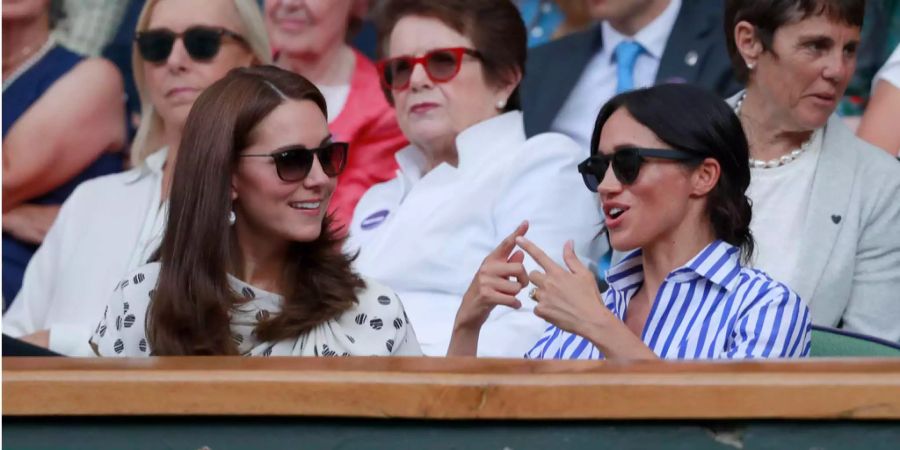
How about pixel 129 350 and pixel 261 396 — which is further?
pixel 129 350

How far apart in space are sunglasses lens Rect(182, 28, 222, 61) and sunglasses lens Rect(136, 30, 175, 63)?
60 millimetres

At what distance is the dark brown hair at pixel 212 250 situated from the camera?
274 cm

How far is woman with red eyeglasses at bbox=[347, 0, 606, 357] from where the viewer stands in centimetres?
379

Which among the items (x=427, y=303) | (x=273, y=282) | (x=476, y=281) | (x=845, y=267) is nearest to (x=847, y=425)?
(x=476, y=281)

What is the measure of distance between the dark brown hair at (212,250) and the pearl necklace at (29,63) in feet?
6.73

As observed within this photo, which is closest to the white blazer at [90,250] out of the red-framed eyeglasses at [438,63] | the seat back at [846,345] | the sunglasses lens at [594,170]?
the red-framed eyeglasses at [438,63]

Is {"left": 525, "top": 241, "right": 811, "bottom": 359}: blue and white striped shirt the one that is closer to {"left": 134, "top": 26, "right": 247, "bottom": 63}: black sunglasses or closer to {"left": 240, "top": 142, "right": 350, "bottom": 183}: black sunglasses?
{"left": 240, "top": 142, "right": 350, "bottom": 183}: black sunglasses

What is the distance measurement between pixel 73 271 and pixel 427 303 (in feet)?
3.68

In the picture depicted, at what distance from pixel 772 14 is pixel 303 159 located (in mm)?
1380

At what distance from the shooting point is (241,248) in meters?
2.92

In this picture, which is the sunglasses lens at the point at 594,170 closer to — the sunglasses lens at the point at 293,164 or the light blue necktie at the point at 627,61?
the sunglasses lens at the point at 293,164

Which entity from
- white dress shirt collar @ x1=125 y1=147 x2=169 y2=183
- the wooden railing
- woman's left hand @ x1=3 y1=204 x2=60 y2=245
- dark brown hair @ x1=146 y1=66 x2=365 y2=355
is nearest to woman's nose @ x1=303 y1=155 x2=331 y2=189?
dark brown hair @ x1=146 y1=66 x2=365 y2=355

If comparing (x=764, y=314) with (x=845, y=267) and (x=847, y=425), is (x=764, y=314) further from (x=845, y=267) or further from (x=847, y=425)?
(x=845, y=267)

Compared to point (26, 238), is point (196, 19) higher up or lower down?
higher up
